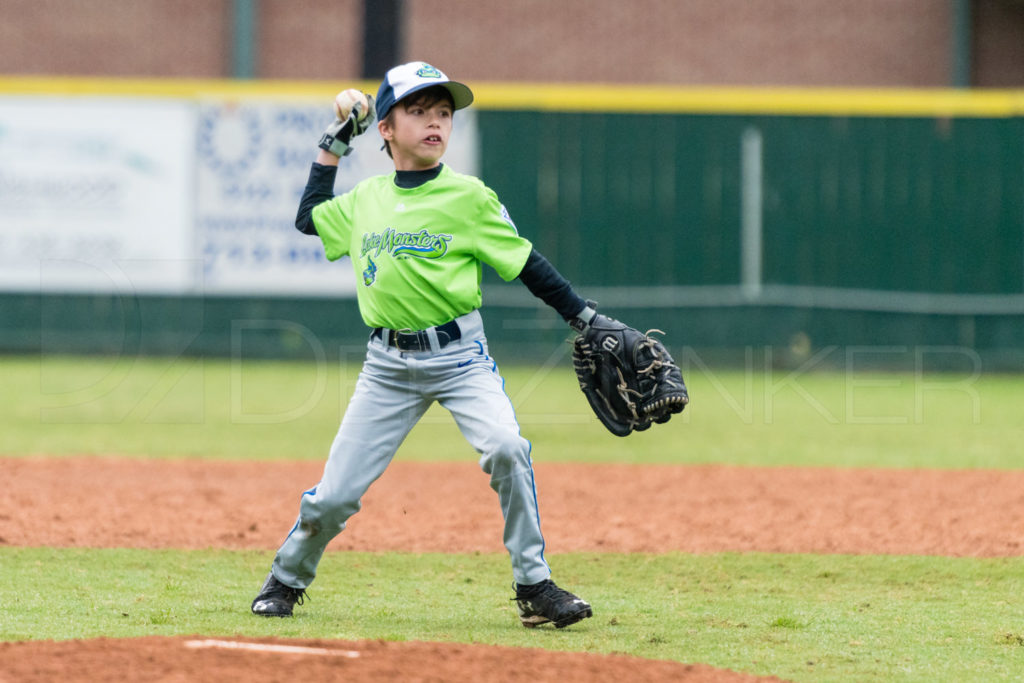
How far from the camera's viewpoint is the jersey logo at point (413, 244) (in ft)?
14.5

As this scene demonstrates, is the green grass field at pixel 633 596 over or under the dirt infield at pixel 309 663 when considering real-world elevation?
under

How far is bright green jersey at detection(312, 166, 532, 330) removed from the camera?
4422mm

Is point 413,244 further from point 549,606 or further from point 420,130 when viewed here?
point 549,606

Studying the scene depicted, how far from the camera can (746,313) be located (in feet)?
50.9

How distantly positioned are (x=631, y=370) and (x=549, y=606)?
2.71 feet

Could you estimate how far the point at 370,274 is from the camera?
4480mm

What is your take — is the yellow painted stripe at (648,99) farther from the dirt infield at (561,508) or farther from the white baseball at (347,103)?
the white baseball at (347,103)

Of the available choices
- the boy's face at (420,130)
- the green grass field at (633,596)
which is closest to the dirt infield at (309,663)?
the green grass field at (633,596)

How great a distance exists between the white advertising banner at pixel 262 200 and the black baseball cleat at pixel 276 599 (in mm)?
11047

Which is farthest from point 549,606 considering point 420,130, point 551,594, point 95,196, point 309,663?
point 95,196

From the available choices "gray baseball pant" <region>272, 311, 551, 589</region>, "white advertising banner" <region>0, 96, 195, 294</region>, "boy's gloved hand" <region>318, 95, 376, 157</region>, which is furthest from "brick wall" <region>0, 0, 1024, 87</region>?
"gray baseball pant" <region>272, 311, 551, 589</region>

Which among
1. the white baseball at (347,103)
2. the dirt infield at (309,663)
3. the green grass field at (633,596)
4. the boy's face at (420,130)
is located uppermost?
the white baseball at (347,103)

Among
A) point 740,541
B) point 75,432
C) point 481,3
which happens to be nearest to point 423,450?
point 75,432

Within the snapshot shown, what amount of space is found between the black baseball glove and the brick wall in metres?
18.1
